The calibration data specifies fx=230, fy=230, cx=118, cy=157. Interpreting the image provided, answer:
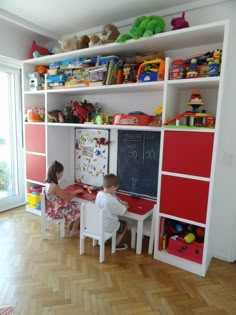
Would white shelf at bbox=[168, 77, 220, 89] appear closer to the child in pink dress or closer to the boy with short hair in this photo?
the boy with short hair

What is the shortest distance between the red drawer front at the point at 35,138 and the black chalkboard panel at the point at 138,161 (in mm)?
1117

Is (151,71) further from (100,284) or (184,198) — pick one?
(100,284)

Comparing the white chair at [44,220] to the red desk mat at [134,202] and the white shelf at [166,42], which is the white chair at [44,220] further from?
the white shelf at [166,42]

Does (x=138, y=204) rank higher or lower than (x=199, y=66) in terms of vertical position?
lower

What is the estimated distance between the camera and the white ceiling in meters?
2.38

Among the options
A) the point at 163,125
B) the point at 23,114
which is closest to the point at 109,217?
the point at 163,125

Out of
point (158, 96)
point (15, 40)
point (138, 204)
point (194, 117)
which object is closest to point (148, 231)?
point (138, 204)

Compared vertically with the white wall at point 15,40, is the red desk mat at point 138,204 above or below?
below

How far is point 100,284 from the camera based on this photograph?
2004 millimetres

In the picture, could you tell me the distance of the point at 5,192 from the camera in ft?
12.0

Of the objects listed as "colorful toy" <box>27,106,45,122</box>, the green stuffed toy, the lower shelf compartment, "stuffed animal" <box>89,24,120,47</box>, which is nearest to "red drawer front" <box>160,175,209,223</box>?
the lower shelf compartment

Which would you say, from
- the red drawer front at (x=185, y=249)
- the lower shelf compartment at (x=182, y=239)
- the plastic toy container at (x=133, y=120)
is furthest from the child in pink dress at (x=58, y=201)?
the red drawer front at (x=185, y=249)

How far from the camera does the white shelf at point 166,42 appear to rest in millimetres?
1964

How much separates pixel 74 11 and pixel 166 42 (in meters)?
1.14
